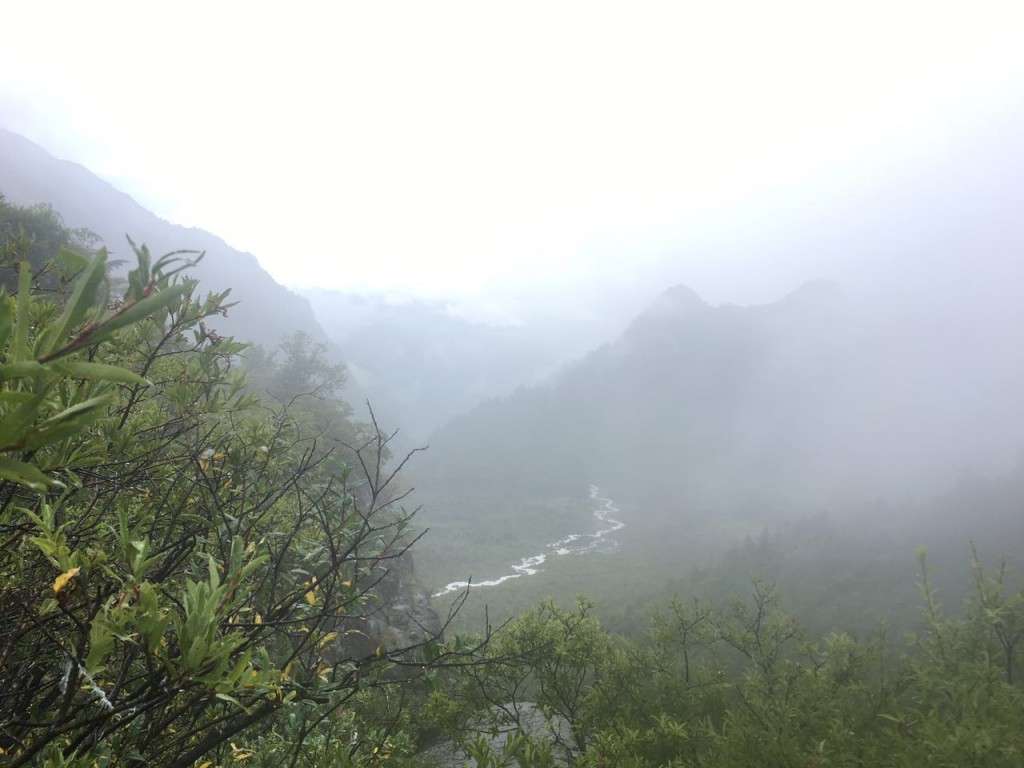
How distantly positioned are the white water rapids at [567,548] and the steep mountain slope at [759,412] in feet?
45.7

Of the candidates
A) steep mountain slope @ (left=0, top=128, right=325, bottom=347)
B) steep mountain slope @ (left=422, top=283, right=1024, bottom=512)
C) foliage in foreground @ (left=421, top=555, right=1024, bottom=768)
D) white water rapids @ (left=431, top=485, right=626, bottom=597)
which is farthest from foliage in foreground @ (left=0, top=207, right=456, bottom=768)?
steep mountain slope @ (left=0, top=128, right=325, bottom=347)

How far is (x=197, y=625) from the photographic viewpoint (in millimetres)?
1108

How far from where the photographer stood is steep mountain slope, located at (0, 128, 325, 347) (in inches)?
2879

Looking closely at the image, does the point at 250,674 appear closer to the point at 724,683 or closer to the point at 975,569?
the point at 975,569

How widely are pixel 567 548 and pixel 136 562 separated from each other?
55.8 m

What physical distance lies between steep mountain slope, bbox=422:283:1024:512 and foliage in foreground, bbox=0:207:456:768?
47.2 meters

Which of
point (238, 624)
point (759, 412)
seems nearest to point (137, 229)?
point (238, 624)

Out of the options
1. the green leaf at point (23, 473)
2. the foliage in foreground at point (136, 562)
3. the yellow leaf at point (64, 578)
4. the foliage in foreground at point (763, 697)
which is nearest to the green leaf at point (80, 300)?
the foliage in foreground at point (136, 562)

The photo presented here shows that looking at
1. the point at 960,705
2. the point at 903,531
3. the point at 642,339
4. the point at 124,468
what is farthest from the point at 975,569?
the point at 642,339

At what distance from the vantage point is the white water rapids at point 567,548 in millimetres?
38719

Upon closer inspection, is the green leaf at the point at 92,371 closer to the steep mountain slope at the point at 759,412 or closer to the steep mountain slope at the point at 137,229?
the steep mountain slope at the point at 759,412

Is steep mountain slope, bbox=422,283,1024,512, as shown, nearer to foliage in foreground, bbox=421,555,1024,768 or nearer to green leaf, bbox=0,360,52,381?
foliage in foreground, bbox=421,555,1024,768

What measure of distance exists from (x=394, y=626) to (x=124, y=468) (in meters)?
16.9

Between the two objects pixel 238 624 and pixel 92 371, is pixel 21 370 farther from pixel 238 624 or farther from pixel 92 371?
pixel 238 624
